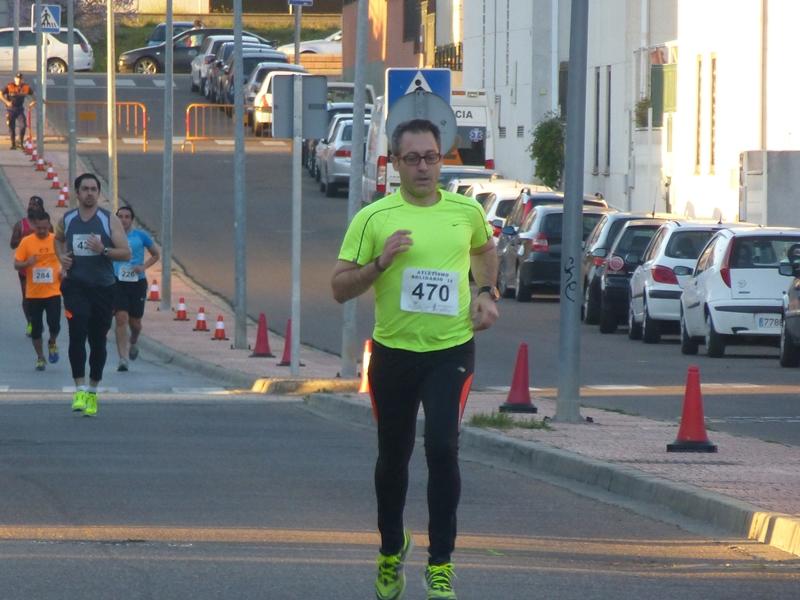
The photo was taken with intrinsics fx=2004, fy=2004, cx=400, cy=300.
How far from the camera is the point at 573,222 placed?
1505cm

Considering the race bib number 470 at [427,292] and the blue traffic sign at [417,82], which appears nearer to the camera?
the race bib number 470 at [427,292]

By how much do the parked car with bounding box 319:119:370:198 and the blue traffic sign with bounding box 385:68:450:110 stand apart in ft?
85.9

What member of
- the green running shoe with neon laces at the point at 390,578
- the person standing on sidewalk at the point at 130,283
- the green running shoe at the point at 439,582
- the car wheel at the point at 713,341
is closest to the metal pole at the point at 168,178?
the person standing on sidewalk at the point at 130,283

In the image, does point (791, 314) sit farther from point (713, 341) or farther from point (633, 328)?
point (633, 328)

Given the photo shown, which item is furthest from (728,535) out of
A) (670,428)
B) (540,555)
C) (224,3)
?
(224,3)

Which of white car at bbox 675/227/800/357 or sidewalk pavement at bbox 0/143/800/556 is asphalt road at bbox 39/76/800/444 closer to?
white car at bbox 675/227/800/357

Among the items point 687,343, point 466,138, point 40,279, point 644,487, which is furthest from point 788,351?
point 466,138

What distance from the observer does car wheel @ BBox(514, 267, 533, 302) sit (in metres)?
31.8

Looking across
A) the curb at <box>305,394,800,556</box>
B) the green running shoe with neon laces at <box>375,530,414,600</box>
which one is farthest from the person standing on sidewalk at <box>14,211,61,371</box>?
the green running shoe with neon laces at <box>375,530,414,600</box>

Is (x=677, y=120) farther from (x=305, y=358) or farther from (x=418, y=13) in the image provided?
(x=418, y=13)

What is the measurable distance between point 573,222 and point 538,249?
1625 cm

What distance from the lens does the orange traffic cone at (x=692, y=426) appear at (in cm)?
1273

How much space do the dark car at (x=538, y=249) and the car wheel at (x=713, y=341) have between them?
7.76 m

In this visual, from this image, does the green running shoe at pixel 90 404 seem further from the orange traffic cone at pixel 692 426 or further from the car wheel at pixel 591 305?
the car wheel at pixel 591 305
